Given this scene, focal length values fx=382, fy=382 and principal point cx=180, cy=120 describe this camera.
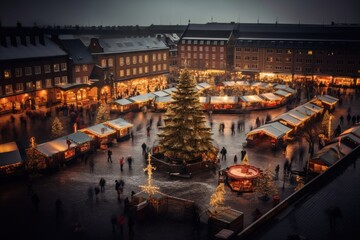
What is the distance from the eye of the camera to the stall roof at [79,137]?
1395 inches

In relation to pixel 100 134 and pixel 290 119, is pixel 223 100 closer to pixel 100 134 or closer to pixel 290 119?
pixel 290 119

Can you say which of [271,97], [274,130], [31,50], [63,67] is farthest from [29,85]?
[274,130]

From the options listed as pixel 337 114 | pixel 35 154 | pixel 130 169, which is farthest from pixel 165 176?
pixel 337 114

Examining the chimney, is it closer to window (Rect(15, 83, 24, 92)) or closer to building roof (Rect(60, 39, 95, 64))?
window (Rect(15, 83, 24, 92))

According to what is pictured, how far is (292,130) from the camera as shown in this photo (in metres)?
41.8

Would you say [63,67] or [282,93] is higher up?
[63,67]

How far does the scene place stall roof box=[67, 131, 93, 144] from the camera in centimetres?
3544

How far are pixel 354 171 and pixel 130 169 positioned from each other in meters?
17.5

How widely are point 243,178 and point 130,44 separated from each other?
5442 cm

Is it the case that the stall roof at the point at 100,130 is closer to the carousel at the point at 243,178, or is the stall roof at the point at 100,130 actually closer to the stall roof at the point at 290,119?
the carousel at the point at 243,178

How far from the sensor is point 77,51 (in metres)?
65.6

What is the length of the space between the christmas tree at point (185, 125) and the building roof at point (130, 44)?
41.1 metres

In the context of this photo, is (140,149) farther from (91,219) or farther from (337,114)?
(337,114)

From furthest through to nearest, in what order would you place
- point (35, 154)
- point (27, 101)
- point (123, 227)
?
point (27, 101) → point (35, 154) → point (123, 227)
